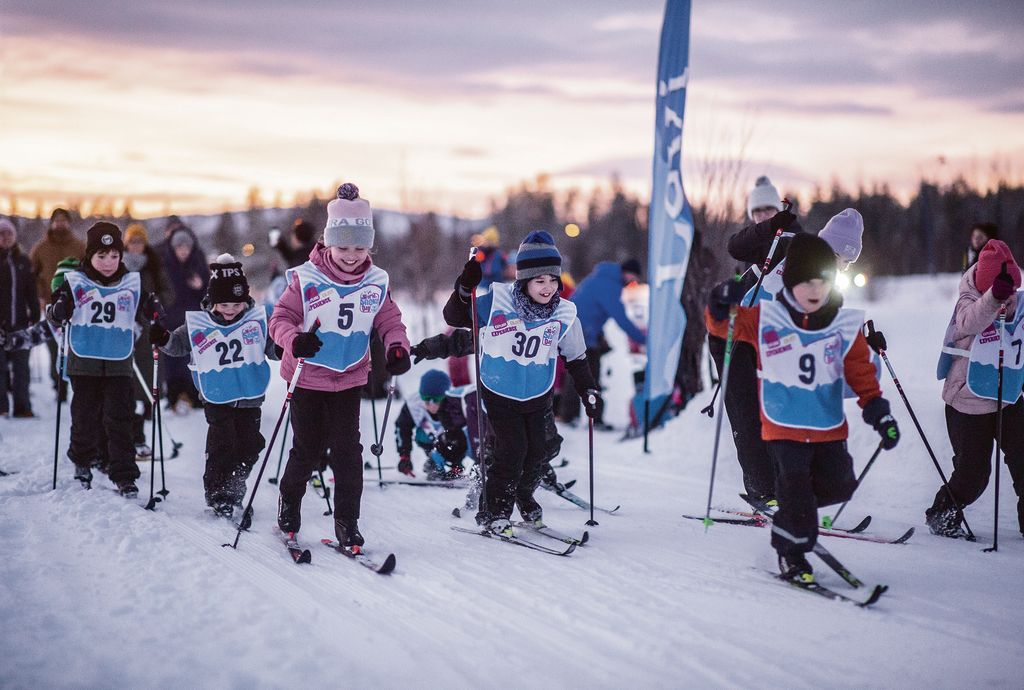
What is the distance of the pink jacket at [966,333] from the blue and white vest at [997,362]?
5 centimetres

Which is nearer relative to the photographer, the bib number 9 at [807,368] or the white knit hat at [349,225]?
the bib number 9 at [807,368]

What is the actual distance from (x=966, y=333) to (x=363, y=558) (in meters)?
3.90

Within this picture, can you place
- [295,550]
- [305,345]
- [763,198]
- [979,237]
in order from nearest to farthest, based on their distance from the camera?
1. [305,345]
2. [295,550]
3. [979,237]
4. [763,198]

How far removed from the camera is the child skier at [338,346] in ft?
14.5

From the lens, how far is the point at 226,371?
17.2ft

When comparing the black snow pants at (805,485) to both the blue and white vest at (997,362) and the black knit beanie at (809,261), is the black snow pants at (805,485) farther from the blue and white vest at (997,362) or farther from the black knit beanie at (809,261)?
the blue and white vest at (997,362)

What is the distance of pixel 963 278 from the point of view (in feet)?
16.1

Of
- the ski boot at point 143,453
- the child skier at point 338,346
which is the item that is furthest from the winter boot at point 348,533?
the ski boot at point 143,453

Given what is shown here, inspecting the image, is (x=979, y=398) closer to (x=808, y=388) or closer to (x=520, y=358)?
(x=808, y=388)

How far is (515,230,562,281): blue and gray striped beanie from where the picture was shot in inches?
181

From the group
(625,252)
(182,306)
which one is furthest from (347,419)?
(625,252)

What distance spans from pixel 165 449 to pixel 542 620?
5.37 meters

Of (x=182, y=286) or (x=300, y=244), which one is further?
(x=182, y=286)

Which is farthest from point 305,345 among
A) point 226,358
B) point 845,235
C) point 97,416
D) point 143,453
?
point 143,453
